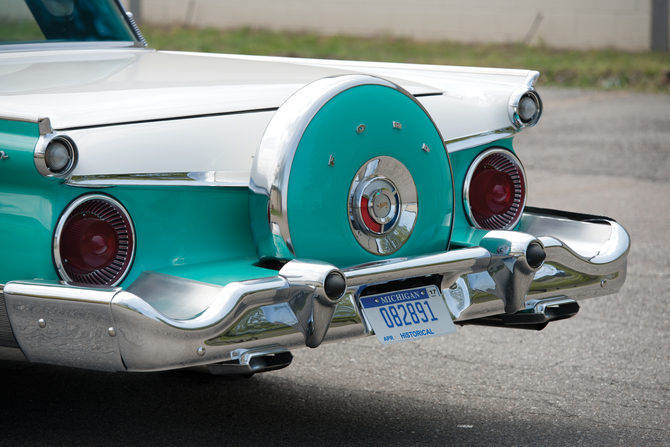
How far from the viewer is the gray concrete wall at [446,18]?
16703mm

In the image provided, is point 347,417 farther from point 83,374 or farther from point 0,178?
point 0,178

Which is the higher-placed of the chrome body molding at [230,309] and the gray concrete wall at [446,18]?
the gray concrete wall at [446,18]

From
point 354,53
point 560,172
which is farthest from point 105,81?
point 354,53

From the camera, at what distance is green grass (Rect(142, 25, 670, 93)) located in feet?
47.0

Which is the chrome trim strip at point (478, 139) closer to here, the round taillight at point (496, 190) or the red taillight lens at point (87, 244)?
the round taillight at point (496, 190)

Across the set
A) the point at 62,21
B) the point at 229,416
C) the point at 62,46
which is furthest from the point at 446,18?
the point at 229,416

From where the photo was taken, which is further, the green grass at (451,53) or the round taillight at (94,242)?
the green grass at (451,53)

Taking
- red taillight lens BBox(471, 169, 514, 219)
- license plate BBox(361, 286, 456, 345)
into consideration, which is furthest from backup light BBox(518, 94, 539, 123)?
license plate BBox(361, 286, 456, 345)

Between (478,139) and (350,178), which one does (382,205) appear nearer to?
(350,178)

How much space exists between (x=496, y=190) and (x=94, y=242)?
61.5 inches

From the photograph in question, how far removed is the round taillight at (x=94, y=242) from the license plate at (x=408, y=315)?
0.76 m

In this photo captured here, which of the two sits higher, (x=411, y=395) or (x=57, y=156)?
(x=57, y=156)

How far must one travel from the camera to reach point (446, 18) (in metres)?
18.9

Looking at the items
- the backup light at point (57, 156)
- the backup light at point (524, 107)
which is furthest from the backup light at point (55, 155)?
the backup light at point (524, 107)
